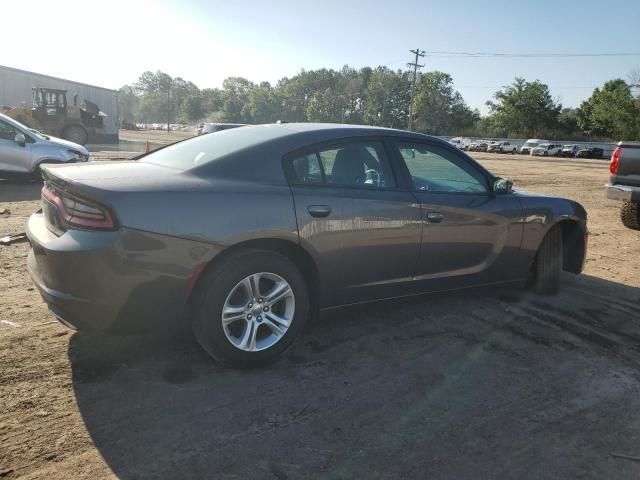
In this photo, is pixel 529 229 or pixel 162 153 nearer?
pixel 162 153

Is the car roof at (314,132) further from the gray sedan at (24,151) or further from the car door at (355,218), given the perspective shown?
the gray sedan at (24,151)

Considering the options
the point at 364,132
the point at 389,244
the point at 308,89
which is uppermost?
the point at 308,89

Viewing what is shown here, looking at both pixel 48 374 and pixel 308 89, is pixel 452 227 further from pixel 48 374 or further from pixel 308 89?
pixel 308 89

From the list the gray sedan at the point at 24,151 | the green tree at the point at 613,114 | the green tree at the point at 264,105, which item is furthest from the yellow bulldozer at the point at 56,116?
the green tree at the point at 264,105

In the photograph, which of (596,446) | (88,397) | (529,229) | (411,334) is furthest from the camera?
(529,229)

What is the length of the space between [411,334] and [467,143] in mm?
67943

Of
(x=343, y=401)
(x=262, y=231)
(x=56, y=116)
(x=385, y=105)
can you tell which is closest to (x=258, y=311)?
(x=262, y=231)

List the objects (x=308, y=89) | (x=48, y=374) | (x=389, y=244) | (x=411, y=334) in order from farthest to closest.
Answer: (x=308, y=89)
(x=411, y=334)
(x=389, y=244)
(x=48, y=374)

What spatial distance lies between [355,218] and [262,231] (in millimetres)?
712

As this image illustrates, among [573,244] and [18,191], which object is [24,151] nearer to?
[18,191]

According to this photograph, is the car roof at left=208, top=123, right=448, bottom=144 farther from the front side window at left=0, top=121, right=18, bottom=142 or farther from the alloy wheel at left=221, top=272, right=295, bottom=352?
the front side window at left=0, top=121, right=18, bottom=142

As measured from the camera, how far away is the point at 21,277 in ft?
15.2

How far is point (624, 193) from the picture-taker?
7.62 metres

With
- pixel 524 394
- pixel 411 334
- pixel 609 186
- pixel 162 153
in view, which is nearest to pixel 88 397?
pixel 162 153
